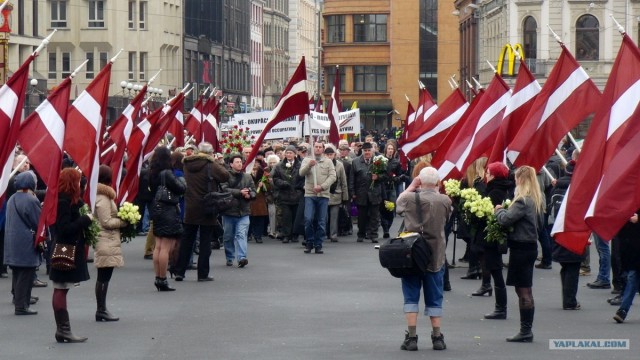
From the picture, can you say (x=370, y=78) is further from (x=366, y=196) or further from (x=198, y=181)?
(x=198, y=181)

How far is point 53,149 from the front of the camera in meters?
13.6

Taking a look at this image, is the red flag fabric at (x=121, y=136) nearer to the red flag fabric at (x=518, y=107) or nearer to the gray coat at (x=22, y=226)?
the gray coat at (x=22, y=226)

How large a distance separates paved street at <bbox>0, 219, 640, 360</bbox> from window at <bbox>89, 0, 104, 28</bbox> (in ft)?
226

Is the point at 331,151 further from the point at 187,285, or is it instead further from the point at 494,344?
the point at 494,344

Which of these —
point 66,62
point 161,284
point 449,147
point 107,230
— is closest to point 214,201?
point 161,284

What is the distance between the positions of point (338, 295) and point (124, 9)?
2876 inches

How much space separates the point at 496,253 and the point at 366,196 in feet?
39.9

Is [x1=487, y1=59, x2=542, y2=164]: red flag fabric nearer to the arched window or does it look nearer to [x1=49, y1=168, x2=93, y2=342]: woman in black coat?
[x1=49, y1=168, x2=93, y2=342]: woman in black coat

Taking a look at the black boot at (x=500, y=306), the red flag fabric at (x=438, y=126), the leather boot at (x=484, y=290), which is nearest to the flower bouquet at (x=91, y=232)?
the black boot at (x=500, y=306)

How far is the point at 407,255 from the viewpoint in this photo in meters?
13.4

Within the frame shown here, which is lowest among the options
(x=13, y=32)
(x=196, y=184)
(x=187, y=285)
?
(x=187, y=285)

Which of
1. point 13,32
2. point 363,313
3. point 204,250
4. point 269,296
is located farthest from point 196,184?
point 13,32

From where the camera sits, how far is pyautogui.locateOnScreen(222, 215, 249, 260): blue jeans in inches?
861

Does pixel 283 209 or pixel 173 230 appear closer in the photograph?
pixel 173 230
